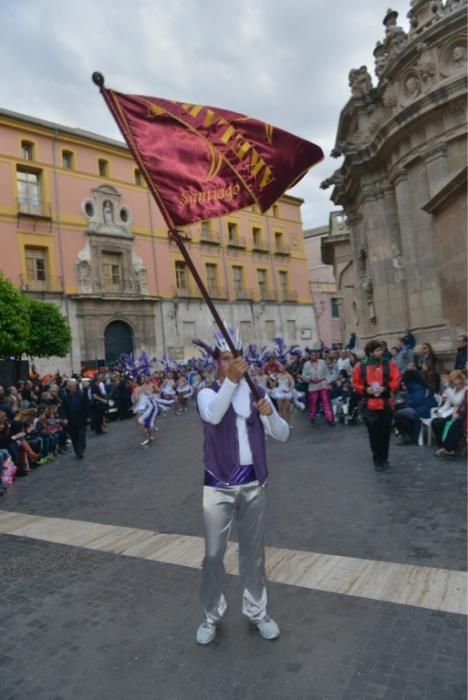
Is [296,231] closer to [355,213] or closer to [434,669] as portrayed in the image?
[355,213]

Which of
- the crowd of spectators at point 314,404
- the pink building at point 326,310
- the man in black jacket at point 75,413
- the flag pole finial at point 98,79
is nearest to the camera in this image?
the flag pole finial at point 98,79

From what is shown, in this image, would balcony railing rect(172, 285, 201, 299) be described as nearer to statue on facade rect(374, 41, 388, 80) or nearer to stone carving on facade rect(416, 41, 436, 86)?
statue on facade rect(374, 41, 388, 80)

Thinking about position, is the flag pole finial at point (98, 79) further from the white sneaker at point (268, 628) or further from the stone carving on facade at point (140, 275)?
the stone carving on facade at point (140, 275)

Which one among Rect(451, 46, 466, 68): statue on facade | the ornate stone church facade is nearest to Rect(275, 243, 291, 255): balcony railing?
the ornate stone church facade

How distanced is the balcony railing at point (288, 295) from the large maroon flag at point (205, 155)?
39.9 m

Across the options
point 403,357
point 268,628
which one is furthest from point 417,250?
point 268,628

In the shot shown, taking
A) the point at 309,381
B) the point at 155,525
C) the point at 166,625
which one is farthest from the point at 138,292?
the point at 166,625

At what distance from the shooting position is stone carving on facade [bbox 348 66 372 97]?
14.2m

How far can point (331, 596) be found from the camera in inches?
140

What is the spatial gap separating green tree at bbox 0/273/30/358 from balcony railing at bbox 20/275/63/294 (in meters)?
6.51

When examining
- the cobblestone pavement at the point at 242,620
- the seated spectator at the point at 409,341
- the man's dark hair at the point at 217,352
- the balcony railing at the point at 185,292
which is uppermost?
the balcony railing at the point at 185,292

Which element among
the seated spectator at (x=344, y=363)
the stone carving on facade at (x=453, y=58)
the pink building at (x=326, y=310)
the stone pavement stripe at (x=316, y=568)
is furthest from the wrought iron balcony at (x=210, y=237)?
the stone pavement stripe at (x=316, y=568)

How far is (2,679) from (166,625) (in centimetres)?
99

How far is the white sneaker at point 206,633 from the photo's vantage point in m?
3.12
